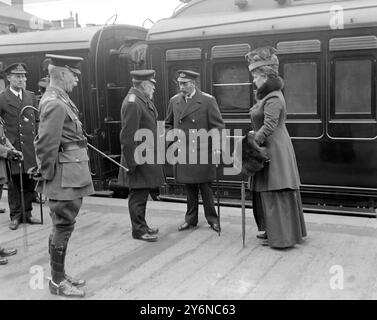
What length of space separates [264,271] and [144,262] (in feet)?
3.63

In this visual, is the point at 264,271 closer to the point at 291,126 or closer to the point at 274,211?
the point at 274,211

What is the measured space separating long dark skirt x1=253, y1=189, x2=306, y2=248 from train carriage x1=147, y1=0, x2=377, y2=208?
1875 millimetres

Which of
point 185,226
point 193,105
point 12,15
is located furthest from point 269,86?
point 12,15

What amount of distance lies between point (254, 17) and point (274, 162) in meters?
2.96

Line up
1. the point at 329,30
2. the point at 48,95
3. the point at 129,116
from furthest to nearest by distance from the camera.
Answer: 1. the point at 329,30
2. the point at 129,116
3. the point at 48,95

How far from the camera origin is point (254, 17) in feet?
22.8

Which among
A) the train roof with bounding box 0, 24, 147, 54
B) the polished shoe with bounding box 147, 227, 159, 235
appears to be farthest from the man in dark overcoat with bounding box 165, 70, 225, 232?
the train roof with bounding box 0, 24, 147, 54

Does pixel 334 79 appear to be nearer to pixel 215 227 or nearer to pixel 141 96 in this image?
pixel 215 227

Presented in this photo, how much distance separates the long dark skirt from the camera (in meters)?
4.80

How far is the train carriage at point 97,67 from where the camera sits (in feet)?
26.2

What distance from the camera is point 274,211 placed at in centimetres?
482

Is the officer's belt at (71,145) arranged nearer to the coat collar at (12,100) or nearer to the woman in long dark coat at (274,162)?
the woman in long dark coat at (274,162)

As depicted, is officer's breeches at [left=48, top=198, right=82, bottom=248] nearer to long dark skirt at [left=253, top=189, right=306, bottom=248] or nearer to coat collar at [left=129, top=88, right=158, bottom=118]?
coat collar at [left=129, top=88, right=158, bottom=118]

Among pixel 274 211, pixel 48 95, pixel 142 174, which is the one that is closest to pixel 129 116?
pixel 142 174
